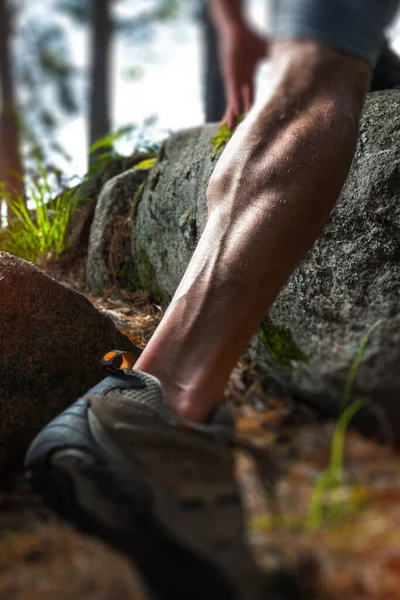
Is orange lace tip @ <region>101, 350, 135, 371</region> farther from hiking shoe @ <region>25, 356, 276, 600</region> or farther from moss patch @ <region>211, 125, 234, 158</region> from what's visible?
moss patch @ <region>211, 125, 234, 158</region>

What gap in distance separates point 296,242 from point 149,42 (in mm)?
615

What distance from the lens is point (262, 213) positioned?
3.31 feet

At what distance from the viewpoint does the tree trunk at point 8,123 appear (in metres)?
1.83

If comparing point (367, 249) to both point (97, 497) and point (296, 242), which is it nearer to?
point (296, 242)

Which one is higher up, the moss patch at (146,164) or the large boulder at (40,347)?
the moss patch at (146,164)

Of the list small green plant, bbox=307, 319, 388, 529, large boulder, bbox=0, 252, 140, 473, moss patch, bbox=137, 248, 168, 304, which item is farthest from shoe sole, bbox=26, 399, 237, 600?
moss patch, bbox=137, 248, 168, 304

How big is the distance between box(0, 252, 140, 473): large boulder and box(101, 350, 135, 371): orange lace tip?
315 millimetres

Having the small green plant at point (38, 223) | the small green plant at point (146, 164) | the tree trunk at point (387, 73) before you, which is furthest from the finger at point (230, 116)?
the small green plant at point (146, 164)

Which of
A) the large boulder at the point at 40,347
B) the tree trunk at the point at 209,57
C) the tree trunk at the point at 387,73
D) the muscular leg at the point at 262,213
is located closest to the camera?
the tree trunk at the point at 209,57

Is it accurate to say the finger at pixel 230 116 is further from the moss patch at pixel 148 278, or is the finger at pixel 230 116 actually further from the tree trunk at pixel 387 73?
the tree trunk at pixel 387 73

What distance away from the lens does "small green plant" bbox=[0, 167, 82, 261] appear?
2.23 meters

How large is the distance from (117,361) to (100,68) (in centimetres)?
87

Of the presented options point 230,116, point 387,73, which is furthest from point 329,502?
point 387,73

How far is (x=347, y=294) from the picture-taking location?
129 centimetres
